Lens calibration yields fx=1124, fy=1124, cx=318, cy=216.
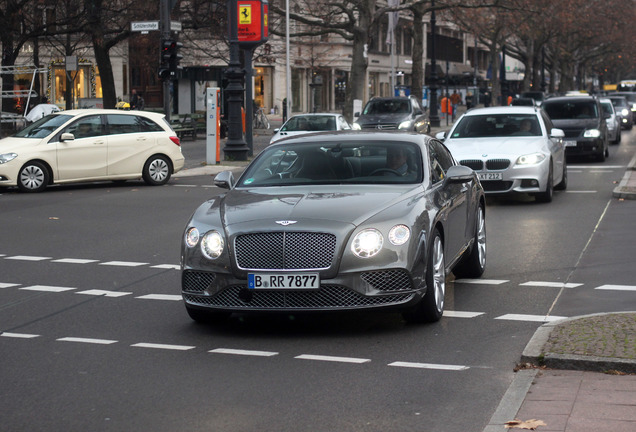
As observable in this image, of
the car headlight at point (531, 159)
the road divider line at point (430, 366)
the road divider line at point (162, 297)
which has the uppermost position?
the car headlight at point (531, 159)

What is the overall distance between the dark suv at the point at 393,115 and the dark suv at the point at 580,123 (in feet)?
23.3

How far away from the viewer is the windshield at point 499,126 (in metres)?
19.2

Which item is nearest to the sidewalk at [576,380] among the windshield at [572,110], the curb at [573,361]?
the curb at [573,361]

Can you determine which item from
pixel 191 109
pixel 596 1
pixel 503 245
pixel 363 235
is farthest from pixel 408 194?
pixel 596 1

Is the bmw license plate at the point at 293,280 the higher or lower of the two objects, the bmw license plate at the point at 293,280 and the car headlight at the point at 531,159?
the lower

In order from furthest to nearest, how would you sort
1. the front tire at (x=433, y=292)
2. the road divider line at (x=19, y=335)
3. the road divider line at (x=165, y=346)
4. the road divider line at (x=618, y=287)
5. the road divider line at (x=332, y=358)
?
the road divider line at (x=618, y=287), the front tire at (x=433, y=292), the road divider line at (x=19, y=335), the road divider line at (x=165, y=346), the road divider line at (x=332, y=358)

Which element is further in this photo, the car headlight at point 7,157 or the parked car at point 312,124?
the parked car at point 312,124

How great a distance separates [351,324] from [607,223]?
7.81 meters

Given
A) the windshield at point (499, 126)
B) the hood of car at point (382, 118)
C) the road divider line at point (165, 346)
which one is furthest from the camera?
the hood of car at point (382, 118)

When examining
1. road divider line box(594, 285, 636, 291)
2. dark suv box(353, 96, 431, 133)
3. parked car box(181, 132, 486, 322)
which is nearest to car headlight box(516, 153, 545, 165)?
road divider line box(594, 285, 636, 291)

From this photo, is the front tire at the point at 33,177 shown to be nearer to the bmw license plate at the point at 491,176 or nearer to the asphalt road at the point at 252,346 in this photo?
the asphalt road at the point at 252,346

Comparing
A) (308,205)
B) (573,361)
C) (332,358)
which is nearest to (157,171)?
(308,205)

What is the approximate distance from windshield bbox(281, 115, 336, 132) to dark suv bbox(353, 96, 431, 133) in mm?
4418

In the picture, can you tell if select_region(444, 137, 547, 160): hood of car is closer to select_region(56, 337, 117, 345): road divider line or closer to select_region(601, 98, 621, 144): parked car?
select_region(56, 337, 117, 345): road divider line
